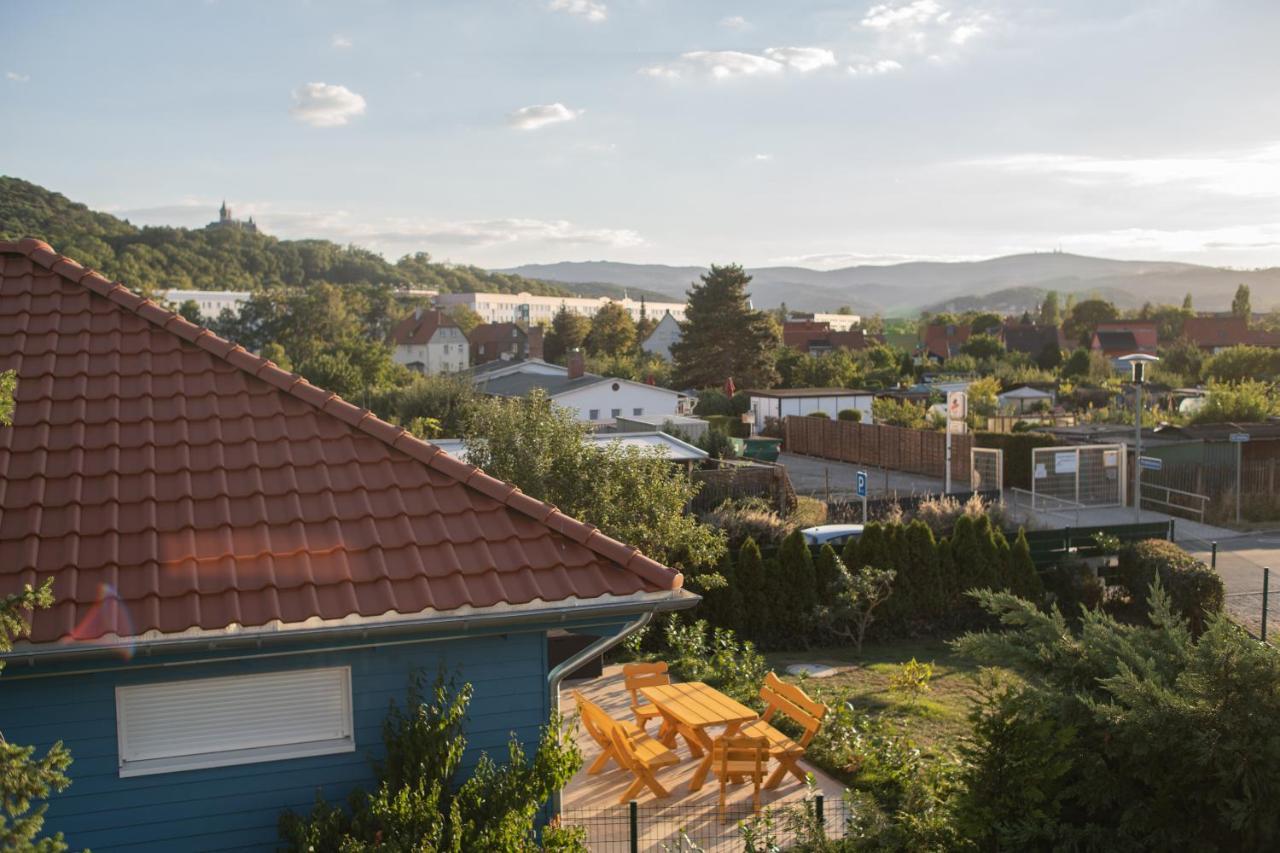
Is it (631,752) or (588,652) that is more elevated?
(588,652)

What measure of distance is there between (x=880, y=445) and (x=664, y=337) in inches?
2844

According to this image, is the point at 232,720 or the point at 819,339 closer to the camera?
the point at 232,720

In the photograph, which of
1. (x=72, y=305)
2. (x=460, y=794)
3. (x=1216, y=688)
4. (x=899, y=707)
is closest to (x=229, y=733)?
(x=460, y=794)

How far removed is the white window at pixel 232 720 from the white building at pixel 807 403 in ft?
129

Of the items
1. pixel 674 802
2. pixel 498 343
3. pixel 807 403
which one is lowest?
pixel 674 802

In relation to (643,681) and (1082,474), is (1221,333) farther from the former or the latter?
(643,681)

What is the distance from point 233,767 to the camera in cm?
636

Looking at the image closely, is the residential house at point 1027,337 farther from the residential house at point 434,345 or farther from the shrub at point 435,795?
the shrub at point 435,795

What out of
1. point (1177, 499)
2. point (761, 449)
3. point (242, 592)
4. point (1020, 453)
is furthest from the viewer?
point (761, 449)

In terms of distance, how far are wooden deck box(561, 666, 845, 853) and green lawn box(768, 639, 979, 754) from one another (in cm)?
150

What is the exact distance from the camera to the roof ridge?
688 centimetres

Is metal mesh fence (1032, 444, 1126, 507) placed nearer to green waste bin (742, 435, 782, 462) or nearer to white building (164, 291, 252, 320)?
green waste bin (742, 435, 782, 462)

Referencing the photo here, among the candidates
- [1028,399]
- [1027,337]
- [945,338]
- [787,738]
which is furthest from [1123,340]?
[787,738]

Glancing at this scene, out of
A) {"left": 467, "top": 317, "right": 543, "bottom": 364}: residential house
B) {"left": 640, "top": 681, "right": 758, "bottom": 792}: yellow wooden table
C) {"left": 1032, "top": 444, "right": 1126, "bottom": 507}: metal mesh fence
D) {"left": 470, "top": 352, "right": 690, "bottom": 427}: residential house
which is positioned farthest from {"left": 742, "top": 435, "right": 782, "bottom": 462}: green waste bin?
{"left": 467, "top": 317, "right": 543, "bottom": 364}: residential house
